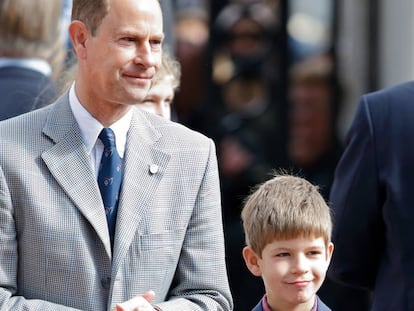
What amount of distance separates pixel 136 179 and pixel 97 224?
0.60 ft

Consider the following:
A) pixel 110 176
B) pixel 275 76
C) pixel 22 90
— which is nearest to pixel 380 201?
pixel 110 176

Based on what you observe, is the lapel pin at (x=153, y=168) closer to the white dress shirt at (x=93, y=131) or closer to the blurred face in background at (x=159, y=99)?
the white dress shirt at (x=93, y=131)

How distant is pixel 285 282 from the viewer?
413 cm

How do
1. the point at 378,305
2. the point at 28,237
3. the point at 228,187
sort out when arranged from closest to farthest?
the point at 28,237, the point at 378,305, the point at 228,187

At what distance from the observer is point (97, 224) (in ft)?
12.8

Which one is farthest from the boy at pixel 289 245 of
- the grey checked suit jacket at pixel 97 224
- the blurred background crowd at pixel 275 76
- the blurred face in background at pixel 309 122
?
the blurred face in background at pixel 309 122

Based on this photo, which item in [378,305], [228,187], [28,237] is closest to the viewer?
[28,237]

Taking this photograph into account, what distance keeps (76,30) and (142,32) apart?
200 millimetres

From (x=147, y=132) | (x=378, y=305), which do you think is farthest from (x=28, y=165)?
(x=378, y=305)

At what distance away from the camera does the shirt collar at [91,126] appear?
402 cm

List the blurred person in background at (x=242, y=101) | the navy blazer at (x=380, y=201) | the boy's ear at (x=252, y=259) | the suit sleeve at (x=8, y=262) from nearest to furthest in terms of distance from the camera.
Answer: the suit sleeve at (x=8, y=262) < the boy's ear at (x=252, y=259) < the navy blazer at (x=380, y=201) < the blurred person in background at (x=242, y=101)

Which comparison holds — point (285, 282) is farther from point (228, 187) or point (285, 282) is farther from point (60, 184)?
point (228, 187)

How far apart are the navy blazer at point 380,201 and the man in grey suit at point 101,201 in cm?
72

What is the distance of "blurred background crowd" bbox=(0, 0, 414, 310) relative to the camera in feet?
25.7
